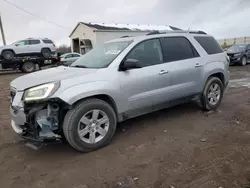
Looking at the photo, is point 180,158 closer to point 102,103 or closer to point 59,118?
point 102,103

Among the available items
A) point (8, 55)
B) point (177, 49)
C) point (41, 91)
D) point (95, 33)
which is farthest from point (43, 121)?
point (95, 33)

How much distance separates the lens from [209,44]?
541 cm

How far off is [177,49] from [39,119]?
118 inches

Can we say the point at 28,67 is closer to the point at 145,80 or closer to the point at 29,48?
the point at 29,48

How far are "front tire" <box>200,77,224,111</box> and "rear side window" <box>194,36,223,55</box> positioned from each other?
2.12 feet

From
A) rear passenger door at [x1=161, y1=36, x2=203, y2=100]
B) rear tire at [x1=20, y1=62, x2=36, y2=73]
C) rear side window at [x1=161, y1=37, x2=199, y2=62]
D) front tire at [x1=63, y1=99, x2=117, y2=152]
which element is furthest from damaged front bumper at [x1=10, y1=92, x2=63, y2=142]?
rear tire at [x1=20, y1=62, x2=36, y2=73]

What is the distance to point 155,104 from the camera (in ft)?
14.2

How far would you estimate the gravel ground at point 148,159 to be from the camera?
2834 millimetres

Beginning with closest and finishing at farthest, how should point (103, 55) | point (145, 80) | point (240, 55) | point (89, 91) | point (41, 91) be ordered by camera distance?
point (41, 91), point (89, 91), point (145, 80), point (103, 55), point (240, 55)

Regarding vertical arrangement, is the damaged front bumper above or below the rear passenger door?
below

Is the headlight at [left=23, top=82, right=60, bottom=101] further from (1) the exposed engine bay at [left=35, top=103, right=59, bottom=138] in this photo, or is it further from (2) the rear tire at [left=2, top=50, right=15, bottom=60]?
(2) the rear tire at [left=2, top=50, right=15, bottom=60]

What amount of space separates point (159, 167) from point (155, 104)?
1.46 meters

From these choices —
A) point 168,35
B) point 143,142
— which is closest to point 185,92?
point 168,35

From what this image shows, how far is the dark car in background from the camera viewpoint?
16484 mm
